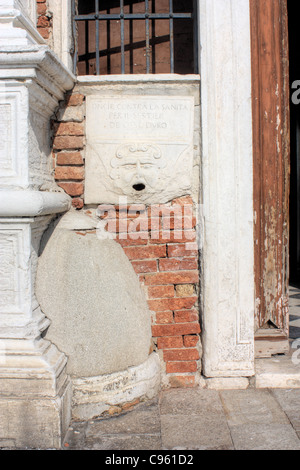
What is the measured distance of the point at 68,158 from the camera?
2.72 m

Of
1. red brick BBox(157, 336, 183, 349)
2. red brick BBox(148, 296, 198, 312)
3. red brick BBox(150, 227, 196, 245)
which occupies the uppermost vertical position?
red brick BBox(150, 227, 196, 245)

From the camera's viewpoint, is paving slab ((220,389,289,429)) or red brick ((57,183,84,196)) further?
red brick ((57,183,84,196))

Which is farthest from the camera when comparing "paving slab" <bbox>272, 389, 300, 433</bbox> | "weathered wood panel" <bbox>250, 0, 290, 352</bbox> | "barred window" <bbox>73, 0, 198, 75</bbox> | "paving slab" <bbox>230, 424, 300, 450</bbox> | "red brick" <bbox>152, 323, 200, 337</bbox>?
"barred window" <bbox>73, 0, 198, 75</bbox>

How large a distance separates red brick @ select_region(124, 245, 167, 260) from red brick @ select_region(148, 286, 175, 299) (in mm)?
200

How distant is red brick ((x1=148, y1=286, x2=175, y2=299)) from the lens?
2.74 m

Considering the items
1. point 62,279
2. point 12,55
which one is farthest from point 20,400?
point 12,55

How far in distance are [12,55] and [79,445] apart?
190cm

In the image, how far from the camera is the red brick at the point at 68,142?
2721 mm

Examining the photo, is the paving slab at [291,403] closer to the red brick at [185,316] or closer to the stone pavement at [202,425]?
the stone pavement at [202,425]

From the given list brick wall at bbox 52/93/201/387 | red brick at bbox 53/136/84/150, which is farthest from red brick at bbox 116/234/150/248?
red brick at bbox 53/136/84/150

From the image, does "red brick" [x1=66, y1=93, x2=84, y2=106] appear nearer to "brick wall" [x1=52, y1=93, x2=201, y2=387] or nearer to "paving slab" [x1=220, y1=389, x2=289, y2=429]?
"brick wall" [x1=52, y1=93, x2=201, y2=387]

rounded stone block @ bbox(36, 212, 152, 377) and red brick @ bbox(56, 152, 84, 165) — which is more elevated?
red brick @ bbox(56, 152, 84, 165)

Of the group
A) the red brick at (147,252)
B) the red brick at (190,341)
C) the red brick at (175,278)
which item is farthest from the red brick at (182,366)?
the red brick at (147,252)

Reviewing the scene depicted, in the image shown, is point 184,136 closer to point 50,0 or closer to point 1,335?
point 50,0
